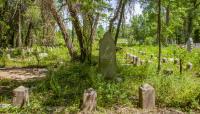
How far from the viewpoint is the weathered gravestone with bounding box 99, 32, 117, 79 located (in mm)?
10758

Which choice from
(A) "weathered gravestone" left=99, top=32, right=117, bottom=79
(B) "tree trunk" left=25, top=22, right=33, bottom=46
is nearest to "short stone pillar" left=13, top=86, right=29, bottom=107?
(A) "weathered gravestone" left=99, top=32, right=117, bottom=79

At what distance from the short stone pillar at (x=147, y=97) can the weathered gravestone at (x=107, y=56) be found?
3.05 m

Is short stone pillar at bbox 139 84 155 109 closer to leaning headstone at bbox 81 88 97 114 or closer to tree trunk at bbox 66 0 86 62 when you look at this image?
leaning headstone at bbox 81 88 97 114

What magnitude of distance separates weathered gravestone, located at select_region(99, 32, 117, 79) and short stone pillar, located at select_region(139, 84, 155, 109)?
3048 mm

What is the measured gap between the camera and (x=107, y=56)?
10.8 m

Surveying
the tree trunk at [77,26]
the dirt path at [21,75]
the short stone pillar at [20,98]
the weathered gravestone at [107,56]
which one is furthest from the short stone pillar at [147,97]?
the tree trunk at [77,26]

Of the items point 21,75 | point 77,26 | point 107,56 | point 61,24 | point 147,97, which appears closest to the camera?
point 147,97

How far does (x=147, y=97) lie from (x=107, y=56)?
330 cm

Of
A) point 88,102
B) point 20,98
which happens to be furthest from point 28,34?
point 88,102

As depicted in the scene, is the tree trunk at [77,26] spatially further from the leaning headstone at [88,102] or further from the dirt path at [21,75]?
the leaning headstone at [88,102]

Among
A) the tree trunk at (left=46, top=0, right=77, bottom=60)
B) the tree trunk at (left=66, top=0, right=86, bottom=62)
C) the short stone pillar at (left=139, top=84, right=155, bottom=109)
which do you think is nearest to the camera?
the short stone pillar at (left=139, top=84, right=155, bottom=109)

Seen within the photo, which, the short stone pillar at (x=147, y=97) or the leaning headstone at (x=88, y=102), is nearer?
the leaning headstone at (x=88, y=102)

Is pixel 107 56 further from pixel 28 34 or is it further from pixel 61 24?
pixel 28 34

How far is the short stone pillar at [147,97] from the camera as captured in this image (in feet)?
25.1
